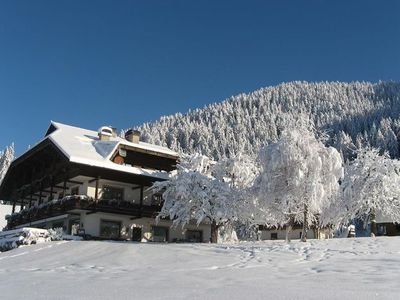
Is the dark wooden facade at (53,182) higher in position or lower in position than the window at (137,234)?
higher

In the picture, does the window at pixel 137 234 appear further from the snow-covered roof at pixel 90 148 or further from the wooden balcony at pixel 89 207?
the snow-covered roof at pixel 90 148

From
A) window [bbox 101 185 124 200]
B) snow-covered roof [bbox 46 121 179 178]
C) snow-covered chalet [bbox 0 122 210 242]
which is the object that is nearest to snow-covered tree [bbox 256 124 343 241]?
snow-covered roof [bbox 46 121 179 178]

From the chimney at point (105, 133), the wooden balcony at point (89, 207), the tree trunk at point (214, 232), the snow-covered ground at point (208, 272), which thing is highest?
the chimney at point (105, 133)

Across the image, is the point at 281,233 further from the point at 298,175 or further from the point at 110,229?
the point at 298,175

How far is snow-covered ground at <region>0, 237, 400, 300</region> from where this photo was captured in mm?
13391

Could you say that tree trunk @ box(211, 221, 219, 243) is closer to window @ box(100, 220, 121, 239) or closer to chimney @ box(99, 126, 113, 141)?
window @ box(100, 220, 121, 239)

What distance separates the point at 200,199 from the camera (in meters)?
36.6

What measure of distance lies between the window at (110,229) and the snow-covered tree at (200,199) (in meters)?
4.57

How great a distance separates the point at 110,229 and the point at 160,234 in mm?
4497

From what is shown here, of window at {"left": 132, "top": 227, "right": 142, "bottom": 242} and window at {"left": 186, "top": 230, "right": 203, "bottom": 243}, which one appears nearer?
window at {"left": 132, "top": 227, "right": 142, "bottom": 242}

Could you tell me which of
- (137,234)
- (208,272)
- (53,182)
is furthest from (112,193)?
(208,272)

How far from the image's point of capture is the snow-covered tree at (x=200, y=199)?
119 ft

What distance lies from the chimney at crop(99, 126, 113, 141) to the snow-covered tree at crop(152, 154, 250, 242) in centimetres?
936

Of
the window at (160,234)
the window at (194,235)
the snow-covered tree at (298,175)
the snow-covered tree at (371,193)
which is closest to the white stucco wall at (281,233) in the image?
the window at (194,235)
